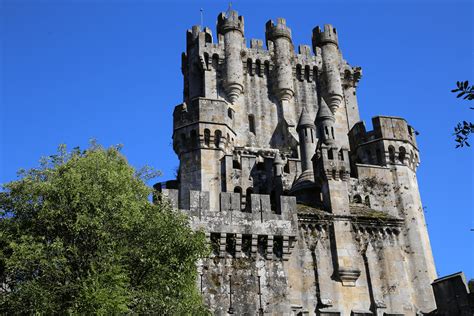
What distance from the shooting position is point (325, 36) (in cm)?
5353

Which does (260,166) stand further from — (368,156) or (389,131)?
(389,131)

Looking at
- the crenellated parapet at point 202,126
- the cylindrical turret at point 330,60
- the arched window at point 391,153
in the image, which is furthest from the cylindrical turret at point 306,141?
the cylindrical turret at point 330,60

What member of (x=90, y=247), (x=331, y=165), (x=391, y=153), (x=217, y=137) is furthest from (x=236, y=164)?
(x=90, y=247)

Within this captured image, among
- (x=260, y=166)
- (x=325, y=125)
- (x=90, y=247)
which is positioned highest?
(x=325, y=125)

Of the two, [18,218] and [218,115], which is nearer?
[18,218]

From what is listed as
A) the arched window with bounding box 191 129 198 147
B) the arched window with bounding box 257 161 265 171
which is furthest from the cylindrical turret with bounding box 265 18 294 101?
the arched window with bounding box 191 129 198 147

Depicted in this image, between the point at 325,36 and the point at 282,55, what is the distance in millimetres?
5527

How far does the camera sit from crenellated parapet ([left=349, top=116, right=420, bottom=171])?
38.4 metres

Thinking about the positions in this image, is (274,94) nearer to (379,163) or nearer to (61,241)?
(379,163)

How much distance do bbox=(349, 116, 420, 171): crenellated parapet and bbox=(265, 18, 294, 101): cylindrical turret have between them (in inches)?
380

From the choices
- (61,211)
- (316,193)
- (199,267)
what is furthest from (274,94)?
(61,211)

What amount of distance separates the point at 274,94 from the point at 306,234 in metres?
19.9

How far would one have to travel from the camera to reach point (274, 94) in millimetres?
48656

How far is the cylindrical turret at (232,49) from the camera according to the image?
154 ft
